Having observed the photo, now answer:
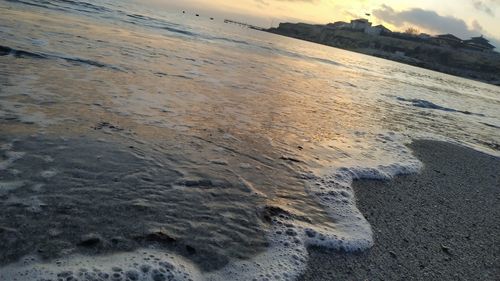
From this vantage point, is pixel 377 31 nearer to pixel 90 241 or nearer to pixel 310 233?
pixel 310 233

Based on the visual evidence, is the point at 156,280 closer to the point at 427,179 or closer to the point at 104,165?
the point at 104,165

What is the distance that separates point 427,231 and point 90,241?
3078mm

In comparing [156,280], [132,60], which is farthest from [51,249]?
[132,60]

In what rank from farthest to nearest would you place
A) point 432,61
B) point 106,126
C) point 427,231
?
point 432,61 → point 106,126 → point 427,231

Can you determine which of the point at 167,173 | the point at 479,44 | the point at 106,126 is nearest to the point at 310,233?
the point at 167,173

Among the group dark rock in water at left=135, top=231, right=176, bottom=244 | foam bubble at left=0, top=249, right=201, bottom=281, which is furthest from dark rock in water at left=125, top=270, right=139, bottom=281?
dark rock in water at left=135, top=231, right=176, bottom=244

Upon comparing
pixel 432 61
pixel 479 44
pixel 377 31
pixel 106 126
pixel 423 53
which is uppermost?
pixel 479 44

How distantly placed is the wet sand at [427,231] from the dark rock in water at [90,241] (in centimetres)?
149

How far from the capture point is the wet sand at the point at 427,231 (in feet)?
9.71

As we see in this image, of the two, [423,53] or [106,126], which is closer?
[106,126]

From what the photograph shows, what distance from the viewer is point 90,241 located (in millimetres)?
2594

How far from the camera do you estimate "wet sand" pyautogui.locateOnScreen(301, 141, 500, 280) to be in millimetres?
2961

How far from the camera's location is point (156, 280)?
7.95 feet

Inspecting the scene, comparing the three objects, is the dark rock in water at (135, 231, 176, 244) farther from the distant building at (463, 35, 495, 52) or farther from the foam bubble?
the distant building at (463, 35, 495, 52)
